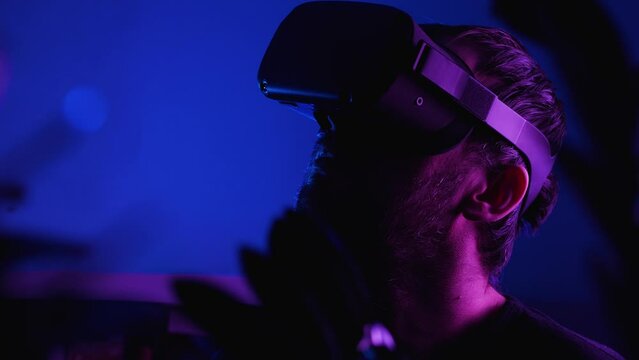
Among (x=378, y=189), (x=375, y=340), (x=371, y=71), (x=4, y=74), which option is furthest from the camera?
(x=4, y=74)

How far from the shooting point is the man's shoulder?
1.12 m

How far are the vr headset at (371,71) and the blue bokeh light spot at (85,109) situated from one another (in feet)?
3.80

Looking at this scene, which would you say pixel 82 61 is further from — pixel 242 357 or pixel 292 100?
pixel 242 357

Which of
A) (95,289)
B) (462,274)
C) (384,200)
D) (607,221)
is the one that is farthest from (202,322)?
(95,289)

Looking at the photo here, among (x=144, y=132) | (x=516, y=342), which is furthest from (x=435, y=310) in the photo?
(x=144, y=132)

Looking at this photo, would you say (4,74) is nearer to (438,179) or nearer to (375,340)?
(438,179)

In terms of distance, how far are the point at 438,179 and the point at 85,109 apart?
4.31ft

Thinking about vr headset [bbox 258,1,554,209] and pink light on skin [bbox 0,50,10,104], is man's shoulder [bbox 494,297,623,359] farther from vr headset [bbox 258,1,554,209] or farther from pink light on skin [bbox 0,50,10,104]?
pink light on skin [bbox 0,50,10,104]

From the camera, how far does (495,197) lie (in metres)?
1.13

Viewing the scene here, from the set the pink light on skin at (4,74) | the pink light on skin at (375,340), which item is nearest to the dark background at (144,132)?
the pink light on skin at (4,74)

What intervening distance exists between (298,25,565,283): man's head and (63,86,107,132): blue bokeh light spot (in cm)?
115

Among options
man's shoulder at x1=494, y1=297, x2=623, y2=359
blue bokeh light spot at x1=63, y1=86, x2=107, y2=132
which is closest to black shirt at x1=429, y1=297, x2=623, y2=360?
man's shoulder at x1=494, y1=297, x2=623, y2=359

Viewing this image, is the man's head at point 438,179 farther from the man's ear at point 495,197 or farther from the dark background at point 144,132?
the dark background at point 144,132

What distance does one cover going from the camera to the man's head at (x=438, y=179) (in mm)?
1052
